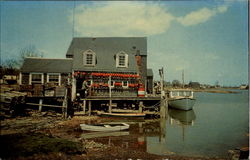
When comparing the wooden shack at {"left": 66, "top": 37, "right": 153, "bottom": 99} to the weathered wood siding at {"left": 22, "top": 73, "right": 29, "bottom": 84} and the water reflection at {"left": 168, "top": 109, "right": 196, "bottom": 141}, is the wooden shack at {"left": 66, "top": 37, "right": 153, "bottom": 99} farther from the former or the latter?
the water reflection at {"left": 168, "top": 109, "right": 196, "bottom": 141}

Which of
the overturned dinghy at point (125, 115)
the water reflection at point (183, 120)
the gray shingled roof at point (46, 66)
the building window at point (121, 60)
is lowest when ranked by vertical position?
the water reflection at point (183, 120)

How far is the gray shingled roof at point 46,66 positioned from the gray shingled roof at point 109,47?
6.33 ft

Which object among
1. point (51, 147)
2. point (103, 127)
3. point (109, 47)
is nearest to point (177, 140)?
point (103, 127)

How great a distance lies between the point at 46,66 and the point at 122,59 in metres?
9.66

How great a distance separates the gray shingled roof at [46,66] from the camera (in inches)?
883

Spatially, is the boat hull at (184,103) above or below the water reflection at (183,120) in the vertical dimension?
above

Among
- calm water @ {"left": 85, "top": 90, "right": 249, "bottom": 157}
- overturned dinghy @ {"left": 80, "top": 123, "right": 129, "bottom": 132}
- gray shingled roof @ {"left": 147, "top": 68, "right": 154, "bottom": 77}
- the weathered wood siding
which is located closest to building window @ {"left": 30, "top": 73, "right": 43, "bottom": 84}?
the weathered wood siding

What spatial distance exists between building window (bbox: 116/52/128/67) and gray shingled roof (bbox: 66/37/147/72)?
624 millimetres

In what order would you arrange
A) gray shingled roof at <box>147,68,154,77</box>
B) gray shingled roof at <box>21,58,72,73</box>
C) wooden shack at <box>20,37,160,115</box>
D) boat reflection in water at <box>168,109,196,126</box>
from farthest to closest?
gray shingled roof at <box>147,68,154,77</box>, boat reflection in water at <box>168,109,196,126</box>, gray shingled roof at <box>21,58,72,73</box>, wooden shack at <box>20,37,160,115</box>

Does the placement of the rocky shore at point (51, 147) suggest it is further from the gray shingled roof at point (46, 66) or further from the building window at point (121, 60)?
the building window at point (121, 60)

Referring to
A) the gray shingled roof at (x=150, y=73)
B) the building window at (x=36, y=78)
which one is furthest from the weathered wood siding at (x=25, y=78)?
the gray shingled roof at (x=150, y=73)

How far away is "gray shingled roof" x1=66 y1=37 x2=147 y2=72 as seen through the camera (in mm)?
24656

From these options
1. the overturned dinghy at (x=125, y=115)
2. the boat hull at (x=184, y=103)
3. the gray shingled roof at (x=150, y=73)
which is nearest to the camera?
the overturned dinghy at (x=125, y=115)

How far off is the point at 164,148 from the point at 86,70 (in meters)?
14.4
